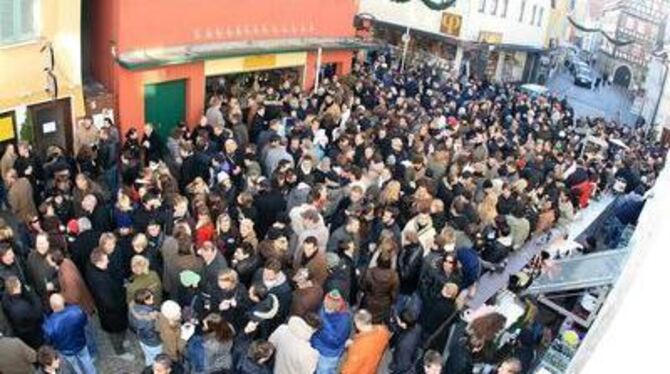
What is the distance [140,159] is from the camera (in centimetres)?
1184

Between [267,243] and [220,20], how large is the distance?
8.99 metres

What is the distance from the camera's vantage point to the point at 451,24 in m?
31.8

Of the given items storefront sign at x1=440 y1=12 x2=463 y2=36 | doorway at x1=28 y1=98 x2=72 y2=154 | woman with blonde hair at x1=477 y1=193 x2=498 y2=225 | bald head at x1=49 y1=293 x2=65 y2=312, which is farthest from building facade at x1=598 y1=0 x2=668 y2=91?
bald head at x1=49 y1=293 x2=65 y2=312

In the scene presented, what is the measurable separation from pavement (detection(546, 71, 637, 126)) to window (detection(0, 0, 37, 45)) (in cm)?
3133

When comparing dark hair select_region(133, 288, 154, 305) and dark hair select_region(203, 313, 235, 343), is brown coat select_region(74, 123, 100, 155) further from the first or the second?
dark hair select_region(203, 313, 235, 343)

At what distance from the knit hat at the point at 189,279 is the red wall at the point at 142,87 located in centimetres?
741

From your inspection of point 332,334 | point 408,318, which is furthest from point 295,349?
point 408,318

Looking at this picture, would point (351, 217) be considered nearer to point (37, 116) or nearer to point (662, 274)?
point (662, 274)

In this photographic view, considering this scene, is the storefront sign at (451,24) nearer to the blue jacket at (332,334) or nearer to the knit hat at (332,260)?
the knit hat at (332,260)

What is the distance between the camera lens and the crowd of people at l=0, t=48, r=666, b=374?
23.8 feet

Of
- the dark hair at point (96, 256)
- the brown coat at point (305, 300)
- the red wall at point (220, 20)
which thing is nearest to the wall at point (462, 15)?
the red wall at point (220, 20)

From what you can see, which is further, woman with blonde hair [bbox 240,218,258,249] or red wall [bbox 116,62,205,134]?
red wall [bbox 116,62,205,134]

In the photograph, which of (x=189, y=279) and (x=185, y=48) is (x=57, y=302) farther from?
(x=185, y=48)

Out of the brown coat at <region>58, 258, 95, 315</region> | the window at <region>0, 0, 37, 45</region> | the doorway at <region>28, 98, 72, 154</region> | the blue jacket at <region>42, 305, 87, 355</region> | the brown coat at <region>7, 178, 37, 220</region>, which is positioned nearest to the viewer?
the blue jacket at <region>42, 305, 87, 355</region>
